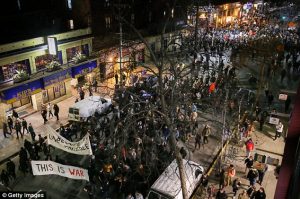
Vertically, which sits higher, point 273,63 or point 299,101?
point 299,101

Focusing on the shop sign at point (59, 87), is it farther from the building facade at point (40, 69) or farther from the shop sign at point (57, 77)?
the shop sign at point (57, 77)

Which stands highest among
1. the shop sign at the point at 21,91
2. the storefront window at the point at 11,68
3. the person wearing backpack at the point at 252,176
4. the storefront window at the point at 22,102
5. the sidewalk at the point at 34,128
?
the storefront window at the point at 11,68

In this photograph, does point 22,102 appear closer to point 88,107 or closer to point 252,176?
point 88,107

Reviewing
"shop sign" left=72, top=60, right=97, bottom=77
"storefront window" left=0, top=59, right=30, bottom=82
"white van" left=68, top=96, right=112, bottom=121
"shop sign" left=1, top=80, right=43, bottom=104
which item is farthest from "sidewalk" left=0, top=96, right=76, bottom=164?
"storefront window" left=0, top=59, right=30, bottom=82

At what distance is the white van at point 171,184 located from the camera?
48.0 feet

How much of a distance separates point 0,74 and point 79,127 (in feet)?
25.7

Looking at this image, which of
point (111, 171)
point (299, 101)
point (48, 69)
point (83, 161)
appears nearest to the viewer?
point (299, 101)

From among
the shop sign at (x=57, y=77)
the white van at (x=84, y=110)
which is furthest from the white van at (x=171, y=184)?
the shop sign at (x=57, y=77)

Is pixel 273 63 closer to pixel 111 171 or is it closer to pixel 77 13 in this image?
pixel 77 13

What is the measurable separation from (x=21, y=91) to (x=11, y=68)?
2.06 metres

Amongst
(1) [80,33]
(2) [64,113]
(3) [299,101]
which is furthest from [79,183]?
(1) [80,33]

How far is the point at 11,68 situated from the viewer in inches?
986

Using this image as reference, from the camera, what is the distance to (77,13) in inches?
1248

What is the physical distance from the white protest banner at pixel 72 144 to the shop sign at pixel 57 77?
15290 millimetres
